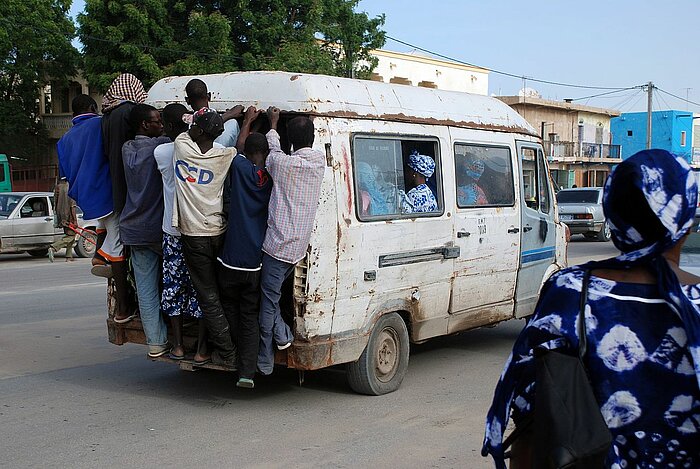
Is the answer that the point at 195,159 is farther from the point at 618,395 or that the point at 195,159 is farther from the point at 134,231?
the point at 618,395

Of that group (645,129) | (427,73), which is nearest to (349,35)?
(427,73)

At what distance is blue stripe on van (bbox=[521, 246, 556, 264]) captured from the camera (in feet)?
27.3

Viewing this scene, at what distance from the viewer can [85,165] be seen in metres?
6.49

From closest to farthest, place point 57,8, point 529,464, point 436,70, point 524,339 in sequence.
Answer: point 529,464, point 524,339, point 57,8, point 436,70

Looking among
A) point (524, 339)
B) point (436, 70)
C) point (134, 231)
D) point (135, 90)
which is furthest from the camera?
point (436, 70)

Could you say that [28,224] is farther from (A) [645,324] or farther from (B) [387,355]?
(A) [645,324]

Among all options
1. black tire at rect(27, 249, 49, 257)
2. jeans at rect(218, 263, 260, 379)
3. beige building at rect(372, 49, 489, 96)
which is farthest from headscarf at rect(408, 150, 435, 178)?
beige building at rect(372, 49, 489, 96)

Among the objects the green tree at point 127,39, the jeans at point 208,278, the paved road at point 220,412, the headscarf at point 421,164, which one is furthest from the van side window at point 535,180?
the green tree at point 127,39

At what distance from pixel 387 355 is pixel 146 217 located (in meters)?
2.22

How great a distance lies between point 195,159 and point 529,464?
4.12 metres

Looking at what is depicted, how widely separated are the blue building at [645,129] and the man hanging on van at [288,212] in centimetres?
5850

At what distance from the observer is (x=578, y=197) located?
26625mm

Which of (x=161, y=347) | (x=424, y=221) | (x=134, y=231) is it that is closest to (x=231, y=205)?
(x=134, y=231)

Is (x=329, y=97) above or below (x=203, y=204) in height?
above
